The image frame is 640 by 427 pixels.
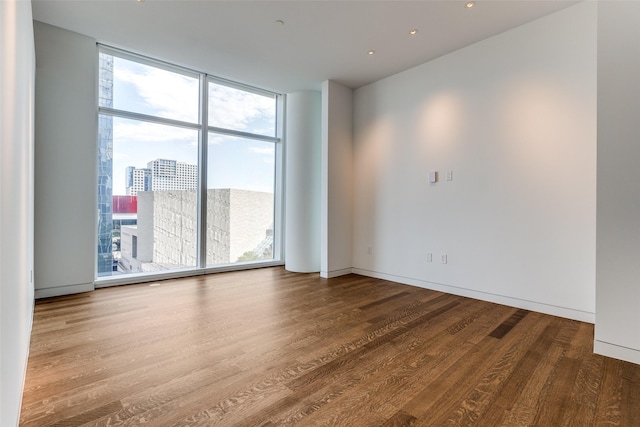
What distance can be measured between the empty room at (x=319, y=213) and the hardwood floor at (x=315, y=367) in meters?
0.02

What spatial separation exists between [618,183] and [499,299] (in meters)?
1.77

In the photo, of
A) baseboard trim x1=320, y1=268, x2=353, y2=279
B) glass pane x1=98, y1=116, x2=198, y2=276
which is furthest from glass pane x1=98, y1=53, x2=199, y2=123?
baseboard trim x1=320, y1=268, x2=353, y2=279

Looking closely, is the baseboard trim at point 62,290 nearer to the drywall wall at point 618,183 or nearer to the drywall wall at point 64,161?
the drywall wall at point 64,161

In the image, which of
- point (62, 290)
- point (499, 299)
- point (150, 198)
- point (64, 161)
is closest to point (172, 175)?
point (150, 198)

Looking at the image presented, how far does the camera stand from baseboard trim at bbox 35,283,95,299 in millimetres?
3469

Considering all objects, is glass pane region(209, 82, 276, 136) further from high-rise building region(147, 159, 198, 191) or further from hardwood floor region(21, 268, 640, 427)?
hardwood floor region(21, 268, 640, 427)

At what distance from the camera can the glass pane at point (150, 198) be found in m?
4.13

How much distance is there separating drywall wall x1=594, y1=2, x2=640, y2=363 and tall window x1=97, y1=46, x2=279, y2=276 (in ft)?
15.0

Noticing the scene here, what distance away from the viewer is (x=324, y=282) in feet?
14.8

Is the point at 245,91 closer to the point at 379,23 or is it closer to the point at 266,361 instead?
the point at 379,23

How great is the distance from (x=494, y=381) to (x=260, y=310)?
84.6 inches

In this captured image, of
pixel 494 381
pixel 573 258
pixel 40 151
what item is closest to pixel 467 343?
pixel 494 381

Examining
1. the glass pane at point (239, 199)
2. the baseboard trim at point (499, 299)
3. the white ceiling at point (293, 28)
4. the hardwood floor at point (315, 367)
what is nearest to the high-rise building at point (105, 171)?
the white ceiling at point (293, 28)

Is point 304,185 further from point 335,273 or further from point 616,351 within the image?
point 616,351
